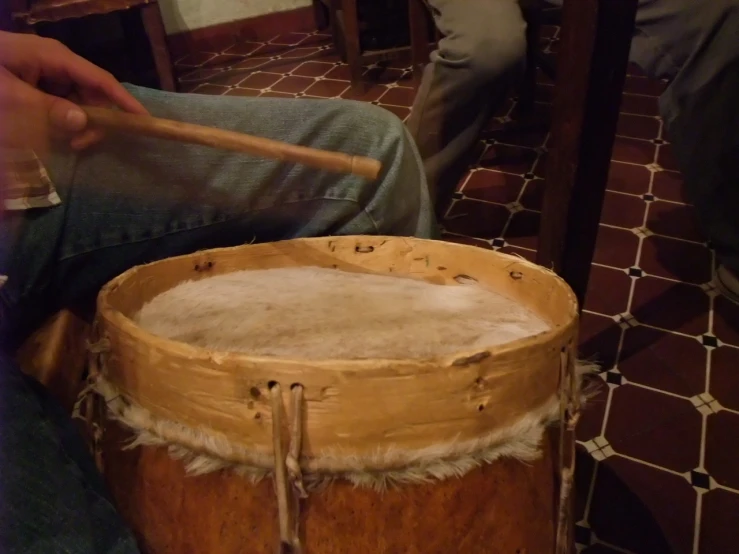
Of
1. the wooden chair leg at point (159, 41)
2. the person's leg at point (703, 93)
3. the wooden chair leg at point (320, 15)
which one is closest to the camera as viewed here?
the person's leg at point (703, 93)

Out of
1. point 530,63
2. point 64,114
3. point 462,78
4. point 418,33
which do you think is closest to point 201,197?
point 64,114

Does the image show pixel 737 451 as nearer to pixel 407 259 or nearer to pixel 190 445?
pixel 407 259

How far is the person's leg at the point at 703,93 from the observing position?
38.2 inches

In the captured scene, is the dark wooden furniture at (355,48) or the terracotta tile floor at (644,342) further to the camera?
the dark wooden furniture at (355,48)

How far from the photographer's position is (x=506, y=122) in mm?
1791

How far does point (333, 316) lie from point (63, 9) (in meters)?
1.59

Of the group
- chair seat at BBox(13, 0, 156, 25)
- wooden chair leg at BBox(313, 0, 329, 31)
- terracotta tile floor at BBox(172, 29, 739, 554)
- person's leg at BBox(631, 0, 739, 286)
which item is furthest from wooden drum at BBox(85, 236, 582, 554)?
wooden chair leg at BBox(313, 0, 329, 31)

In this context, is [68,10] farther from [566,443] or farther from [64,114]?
[566,443]

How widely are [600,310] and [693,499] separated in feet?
1.29

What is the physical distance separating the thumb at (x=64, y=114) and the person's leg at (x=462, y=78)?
2.49ft

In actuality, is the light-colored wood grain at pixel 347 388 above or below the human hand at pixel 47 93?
below

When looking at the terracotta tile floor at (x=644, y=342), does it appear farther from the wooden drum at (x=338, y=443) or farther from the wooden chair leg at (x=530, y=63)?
the wooden drum at (x=338, y=443)

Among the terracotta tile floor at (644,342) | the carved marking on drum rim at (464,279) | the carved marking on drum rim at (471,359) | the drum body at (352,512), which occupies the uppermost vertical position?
the carved marking on drum rim at (471,359)

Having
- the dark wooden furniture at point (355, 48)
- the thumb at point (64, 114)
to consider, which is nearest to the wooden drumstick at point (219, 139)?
the thumb at point (64, 114)
